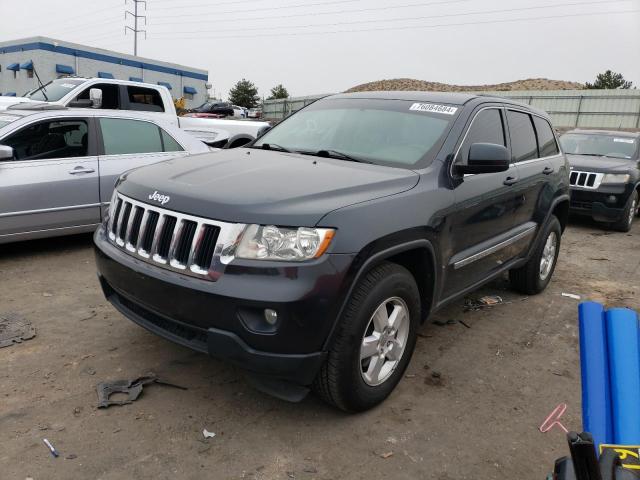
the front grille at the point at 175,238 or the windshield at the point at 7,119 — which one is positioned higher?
the windshield at the point at 7,119

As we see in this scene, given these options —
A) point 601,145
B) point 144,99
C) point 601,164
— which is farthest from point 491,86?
point 144,99

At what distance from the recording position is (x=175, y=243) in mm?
2709

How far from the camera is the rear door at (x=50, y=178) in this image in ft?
16.9

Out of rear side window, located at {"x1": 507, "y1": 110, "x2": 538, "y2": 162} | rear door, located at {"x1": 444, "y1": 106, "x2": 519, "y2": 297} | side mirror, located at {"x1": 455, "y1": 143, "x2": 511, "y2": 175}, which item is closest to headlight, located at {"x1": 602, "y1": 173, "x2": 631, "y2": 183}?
rear side window, located at {"x1": 507, "y1": 110, "x2": 538, "y2": 162}

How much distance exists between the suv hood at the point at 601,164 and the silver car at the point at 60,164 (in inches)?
273

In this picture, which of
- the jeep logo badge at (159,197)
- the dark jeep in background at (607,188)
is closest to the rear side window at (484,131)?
the jeep logo badge at (159,197)

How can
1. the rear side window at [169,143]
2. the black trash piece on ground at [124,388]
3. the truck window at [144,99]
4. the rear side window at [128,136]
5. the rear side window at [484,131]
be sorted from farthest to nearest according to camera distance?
1. the truck window at [144,99]
2. the rear side window at [169,143]
3. the rear side window at [128,136]
4. the rear side window at [484,131]
5. the black trash piece on ground at [124,388]

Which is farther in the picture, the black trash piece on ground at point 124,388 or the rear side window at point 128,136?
the rear side window at point 128,136

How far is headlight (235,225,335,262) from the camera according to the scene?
251cm

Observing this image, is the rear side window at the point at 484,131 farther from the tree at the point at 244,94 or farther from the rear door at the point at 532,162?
the tree at the point at 244,94

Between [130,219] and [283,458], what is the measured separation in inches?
60.9

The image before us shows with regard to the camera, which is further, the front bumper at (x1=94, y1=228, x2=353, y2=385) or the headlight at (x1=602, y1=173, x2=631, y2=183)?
the headlight at (x1=602, y1=173, x2=631, y2=183)

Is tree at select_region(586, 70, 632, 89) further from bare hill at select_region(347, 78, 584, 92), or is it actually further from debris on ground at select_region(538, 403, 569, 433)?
debris on ground at select_region(538, 403, 569, 433)

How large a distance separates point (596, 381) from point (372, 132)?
2532mm
